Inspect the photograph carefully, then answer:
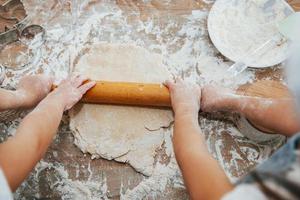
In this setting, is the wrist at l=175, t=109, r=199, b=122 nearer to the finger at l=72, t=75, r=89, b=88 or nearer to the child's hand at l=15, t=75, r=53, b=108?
the finger at l=72, t=75, r=89, b=88

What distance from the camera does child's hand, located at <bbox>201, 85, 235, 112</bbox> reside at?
1272mm

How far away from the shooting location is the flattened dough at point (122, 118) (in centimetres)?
129

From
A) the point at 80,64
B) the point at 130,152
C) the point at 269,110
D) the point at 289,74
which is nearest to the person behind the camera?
the point at 289,74

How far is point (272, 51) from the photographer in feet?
4.62

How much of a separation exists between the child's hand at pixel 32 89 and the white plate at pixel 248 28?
70cm

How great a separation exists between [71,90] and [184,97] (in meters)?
0.42

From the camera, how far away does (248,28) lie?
1.45 m

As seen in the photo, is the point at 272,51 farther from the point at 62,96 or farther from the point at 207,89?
the point at 62,96

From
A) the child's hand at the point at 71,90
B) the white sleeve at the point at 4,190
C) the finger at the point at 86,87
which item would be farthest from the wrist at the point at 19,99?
the white sleeve at the point at 4,190

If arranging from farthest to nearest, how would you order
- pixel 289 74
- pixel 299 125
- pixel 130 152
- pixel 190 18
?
pixel 190 18 < pixel 130 152 < pixel 299 125 < pixel 289 74

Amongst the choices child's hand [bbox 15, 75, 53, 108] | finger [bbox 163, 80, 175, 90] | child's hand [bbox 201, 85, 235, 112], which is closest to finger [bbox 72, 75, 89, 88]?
child's hand [bbox 15, 75, 53, 108]

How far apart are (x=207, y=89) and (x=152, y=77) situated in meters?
0.22

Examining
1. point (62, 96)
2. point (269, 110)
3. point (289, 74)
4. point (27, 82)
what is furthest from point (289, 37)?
point (27, 82)

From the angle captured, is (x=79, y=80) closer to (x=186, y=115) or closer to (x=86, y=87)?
(x=86, y=87)
